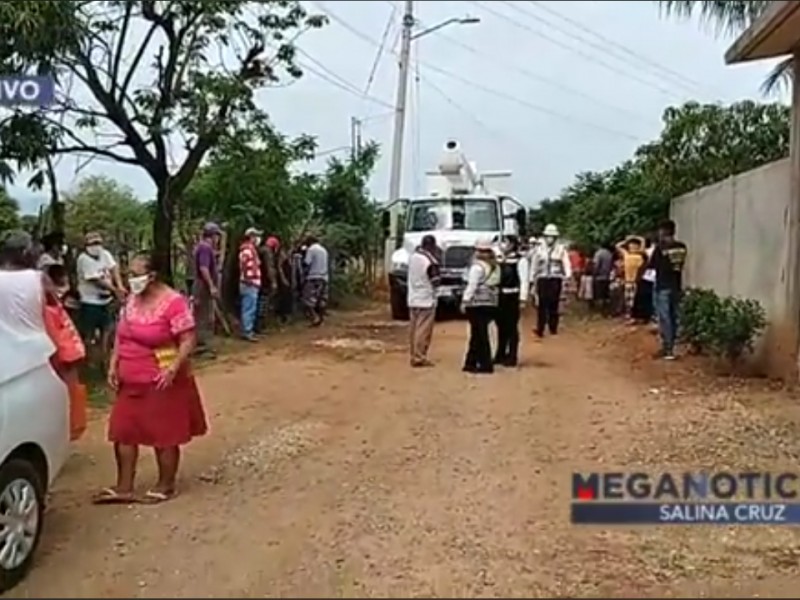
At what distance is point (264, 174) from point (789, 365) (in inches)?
400

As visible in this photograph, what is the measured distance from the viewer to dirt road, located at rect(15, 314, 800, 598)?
5832mm

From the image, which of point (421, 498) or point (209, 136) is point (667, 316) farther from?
point (421, 498)

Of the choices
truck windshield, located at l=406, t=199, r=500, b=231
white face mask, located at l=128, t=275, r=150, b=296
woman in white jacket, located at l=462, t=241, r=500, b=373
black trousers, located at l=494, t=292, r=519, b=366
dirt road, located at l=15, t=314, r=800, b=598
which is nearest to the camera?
dirt road, located at l=15, t=314, r=800, b=598

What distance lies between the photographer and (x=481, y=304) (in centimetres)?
1345

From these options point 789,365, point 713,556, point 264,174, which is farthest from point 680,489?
point 264,174

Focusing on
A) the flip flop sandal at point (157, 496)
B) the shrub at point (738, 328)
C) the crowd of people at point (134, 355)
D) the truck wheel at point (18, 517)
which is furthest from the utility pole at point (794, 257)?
the truck wheel at point (18, 517)

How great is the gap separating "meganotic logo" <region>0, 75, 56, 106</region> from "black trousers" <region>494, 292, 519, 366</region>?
581 centimetres

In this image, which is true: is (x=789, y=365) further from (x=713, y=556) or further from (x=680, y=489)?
(x=713, y=556)

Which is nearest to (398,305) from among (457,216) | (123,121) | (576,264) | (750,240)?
(457,216)

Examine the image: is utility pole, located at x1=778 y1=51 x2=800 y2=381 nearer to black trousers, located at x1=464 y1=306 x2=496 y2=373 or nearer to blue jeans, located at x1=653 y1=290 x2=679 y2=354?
blue jeans, located at x1=653 y1=290 x2=679 y2=354

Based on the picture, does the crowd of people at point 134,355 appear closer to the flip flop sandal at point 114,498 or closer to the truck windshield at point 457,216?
the flip flop sandal at point 114,498

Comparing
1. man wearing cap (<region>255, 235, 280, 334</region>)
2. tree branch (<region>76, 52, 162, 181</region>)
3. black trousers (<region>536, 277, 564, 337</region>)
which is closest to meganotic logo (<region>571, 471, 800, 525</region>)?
tree branch (<region>76, 52, 162, 181</region>)

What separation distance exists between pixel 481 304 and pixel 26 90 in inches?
223

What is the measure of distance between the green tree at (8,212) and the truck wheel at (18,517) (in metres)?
8.01
